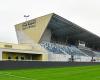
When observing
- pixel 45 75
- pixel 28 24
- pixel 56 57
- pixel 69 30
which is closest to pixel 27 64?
pixel 45 75

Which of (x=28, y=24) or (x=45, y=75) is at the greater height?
(x=28, y=24)

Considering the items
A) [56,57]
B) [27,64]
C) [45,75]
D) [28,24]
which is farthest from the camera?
[28,24]

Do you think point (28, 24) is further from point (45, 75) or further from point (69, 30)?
point (45, 75)

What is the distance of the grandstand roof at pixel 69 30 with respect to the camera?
58.6 metres

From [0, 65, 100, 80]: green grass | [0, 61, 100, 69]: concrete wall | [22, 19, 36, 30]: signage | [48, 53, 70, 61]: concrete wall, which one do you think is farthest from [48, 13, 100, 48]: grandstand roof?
[0, 65, 100, 80]: green grass

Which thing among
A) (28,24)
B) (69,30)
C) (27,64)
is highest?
(28,24)

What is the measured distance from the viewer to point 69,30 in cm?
6719

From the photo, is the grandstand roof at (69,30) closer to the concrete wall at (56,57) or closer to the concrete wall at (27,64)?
the concrete wall at (56,57)

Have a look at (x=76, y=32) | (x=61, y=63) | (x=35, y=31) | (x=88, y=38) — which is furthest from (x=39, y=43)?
(x=88, y=38)

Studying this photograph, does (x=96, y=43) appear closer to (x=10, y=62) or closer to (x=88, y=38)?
(x=88, y=38)

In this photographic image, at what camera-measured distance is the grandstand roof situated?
192 ft

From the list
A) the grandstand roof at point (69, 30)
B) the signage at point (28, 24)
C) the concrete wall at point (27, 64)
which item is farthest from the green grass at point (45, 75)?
Result: the signage at point (28, 24)

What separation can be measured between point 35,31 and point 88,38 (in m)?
24.8

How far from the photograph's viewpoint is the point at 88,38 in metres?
79.9
